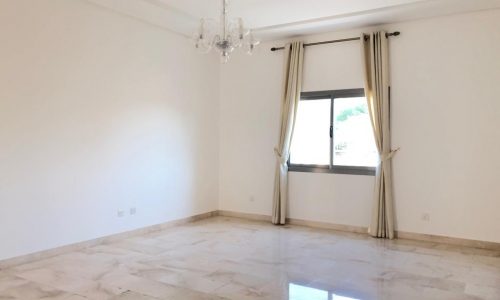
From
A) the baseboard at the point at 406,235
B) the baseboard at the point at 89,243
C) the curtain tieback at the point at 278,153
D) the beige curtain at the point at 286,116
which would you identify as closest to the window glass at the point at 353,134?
the beige curtain at the point at 286,116

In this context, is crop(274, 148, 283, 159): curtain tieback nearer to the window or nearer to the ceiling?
the window

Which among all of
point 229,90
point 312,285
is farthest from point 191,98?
point 312,285

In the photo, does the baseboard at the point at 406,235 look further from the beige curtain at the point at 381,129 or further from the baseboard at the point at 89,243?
the baseboard at the point at 89,243

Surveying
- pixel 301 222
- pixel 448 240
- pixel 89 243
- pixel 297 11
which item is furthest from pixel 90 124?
pixel 448 240

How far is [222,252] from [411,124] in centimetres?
315

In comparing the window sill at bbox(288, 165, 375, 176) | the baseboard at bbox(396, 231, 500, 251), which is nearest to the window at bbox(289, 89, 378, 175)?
the window sill at bbox(288, 165, 375, 176)

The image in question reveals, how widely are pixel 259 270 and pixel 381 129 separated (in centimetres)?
283

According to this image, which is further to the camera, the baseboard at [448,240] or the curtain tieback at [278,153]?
the curtain tieback at [278,153]

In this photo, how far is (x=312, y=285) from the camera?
3.79 metres

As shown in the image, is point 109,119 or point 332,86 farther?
point 332,86

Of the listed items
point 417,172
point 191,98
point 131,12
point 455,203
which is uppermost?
point 131,12

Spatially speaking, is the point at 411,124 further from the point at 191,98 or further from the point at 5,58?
the point at 5,58

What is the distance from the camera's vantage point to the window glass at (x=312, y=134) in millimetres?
6430

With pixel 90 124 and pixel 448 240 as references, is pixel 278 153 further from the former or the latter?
pixel 90 124
